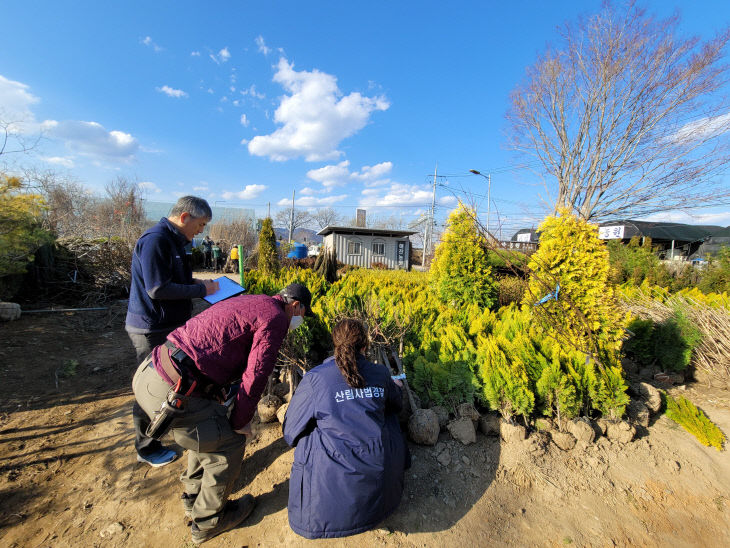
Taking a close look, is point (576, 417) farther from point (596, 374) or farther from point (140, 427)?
point (140, 427)

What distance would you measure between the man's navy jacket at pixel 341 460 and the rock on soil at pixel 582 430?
1.52m

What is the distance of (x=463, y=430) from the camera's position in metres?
2.43

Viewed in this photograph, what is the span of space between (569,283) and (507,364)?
1.27 m

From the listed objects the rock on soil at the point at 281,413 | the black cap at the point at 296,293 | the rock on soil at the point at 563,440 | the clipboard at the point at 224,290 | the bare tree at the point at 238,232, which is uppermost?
the bare tree at the point at 238,232

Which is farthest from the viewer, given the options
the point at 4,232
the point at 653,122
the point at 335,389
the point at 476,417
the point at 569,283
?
the point at 653,122

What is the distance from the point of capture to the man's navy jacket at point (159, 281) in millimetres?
2080

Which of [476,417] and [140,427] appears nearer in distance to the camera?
[140,427]

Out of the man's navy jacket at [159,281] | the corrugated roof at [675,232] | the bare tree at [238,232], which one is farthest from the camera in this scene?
the bare tree at [238,232]

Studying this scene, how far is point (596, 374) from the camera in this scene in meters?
2.61

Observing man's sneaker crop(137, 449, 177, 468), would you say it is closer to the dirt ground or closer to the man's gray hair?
the dirt ground

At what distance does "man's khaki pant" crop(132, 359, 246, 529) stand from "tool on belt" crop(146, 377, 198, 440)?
0.20ft

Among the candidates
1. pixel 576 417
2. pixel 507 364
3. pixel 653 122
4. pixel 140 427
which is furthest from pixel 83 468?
pixel 653 122

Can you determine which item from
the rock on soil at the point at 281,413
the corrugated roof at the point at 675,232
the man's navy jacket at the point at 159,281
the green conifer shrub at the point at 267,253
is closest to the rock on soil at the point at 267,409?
the rock on soil at the point at 281,413

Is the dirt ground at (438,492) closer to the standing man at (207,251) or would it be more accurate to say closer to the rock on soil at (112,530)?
the rock on soil at (112,530)
